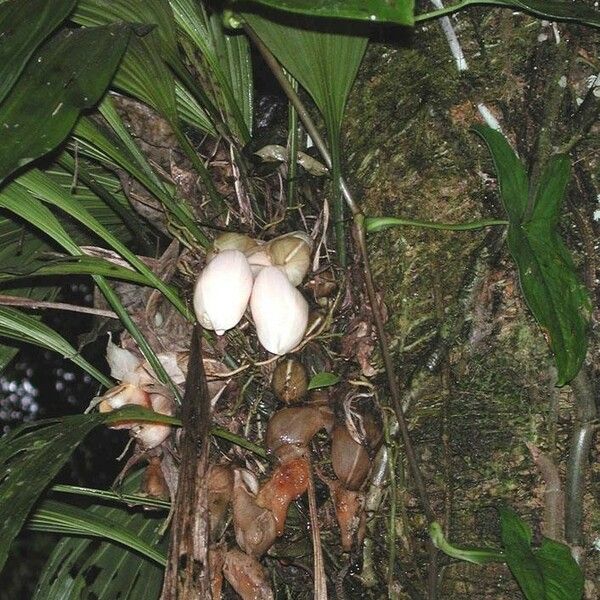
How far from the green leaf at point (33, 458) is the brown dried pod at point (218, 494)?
91 mm

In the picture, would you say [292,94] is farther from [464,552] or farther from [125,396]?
[464,552]

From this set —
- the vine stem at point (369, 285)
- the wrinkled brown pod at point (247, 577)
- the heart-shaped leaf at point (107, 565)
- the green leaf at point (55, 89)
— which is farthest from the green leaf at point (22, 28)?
the heart-shaped leaf at point (107, 565)

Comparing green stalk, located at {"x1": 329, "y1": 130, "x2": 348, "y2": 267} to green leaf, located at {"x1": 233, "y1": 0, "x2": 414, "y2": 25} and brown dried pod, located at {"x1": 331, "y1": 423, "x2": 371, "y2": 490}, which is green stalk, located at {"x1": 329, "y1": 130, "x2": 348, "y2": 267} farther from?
green leaf, located at {"x1": 233, "y1": 0, "x2": 414, "y2": 25}

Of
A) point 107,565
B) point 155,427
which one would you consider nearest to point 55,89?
point 155,427

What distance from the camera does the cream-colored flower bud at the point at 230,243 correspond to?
931mm

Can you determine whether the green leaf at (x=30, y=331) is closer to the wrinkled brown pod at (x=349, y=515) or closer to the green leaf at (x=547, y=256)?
the wrinkled brown pod at (x=349, y=515)

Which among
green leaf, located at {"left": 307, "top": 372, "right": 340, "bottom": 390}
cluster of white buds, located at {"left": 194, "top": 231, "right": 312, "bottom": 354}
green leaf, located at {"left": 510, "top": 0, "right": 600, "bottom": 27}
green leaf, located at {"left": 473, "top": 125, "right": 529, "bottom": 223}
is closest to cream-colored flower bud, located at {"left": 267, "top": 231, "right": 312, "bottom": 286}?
cluster of white buds, located at {"left": 194, "top": 231, "right": 312, "bottom": 354}

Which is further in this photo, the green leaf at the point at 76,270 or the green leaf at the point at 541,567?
the green leaf at the point at 76,270

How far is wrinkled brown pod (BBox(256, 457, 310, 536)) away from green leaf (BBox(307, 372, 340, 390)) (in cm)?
8

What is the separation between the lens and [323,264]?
37.2 inches

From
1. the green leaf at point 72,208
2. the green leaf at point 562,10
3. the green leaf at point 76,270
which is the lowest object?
the green leaf at point 76,270

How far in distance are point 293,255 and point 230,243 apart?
0.24ft

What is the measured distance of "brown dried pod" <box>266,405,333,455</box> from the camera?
34.6 inches

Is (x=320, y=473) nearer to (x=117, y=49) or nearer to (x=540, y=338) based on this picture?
(x=540, y=338)
